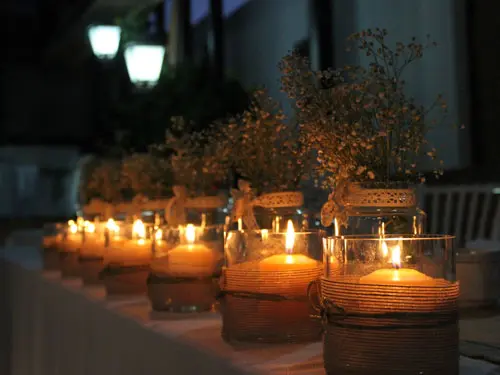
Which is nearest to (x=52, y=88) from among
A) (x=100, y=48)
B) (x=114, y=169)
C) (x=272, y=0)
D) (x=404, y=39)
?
(x=272, y=0)

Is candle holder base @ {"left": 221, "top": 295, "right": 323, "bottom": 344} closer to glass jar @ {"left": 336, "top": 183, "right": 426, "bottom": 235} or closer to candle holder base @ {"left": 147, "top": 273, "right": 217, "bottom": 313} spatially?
glass jar @ {"left": 336, "top": 183, "right": 426, "bottom": 235}

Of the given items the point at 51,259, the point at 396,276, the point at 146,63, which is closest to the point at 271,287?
the point at 396,276

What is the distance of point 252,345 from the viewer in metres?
1.26

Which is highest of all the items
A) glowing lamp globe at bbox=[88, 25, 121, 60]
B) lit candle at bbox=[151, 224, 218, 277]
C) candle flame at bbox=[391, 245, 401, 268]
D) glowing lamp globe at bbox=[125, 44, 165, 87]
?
glowing lamp globe at bbox=[88, 25, 121, 60]

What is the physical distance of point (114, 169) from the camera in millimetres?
3072

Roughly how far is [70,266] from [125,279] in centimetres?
61

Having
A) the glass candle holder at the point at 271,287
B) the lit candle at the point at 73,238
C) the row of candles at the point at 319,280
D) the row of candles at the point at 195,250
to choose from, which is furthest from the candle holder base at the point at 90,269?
the glass candle holder at the point at 271,287

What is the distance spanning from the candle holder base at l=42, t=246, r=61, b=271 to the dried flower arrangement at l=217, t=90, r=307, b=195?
1310 millimetres

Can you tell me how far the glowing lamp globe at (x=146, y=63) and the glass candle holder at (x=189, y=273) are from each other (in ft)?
12.7

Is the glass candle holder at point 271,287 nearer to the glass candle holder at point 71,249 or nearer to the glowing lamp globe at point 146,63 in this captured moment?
the glass candle holder at point 71,249

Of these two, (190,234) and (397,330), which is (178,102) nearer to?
(190,234)

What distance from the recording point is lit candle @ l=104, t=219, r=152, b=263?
1973 millimetres

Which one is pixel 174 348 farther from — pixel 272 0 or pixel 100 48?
pixel 272 0

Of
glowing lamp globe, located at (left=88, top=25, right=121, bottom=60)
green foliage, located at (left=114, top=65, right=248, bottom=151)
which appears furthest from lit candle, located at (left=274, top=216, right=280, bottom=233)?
glowing lamp globe, located at (left=88, top=25, right=121, bottom=60)
